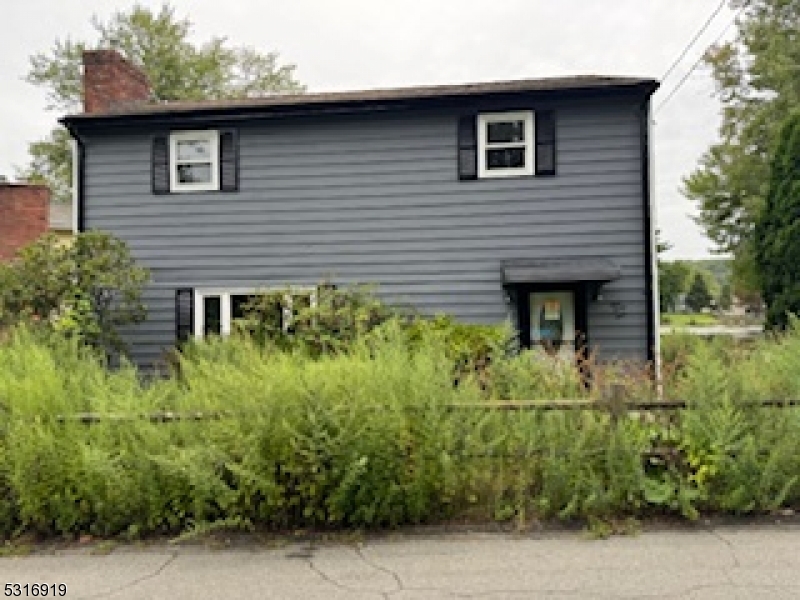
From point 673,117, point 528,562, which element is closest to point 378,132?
point 528,562

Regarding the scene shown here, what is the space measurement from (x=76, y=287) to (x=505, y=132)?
722 centimetres

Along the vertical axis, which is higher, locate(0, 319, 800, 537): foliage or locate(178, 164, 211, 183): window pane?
locate(178, 164, 211, 183): window pane

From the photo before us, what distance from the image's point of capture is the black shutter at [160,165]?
36.7 ft

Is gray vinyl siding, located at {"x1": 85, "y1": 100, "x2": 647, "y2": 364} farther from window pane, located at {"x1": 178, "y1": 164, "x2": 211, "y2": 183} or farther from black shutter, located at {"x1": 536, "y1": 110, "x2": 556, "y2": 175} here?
window pane, located at {"x1": 178, "y1": 164, "x2": 211, "y2": 183}

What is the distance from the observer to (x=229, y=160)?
36.6 ft

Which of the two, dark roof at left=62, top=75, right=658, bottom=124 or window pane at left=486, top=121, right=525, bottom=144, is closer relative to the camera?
dark roof at left=62, top=75, right=658, bottom=124

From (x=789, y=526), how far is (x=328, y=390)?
316 cm

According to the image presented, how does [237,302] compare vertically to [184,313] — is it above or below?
above

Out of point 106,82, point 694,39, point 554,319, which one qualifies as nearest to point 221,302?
point 106,82

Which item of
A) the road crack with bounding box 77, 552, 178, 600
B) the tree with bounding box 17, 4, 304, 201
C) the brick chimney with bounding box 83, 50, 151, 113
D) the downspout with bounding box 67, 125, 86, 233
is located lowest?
the road crack with bounding box 77, 552, 178, 600

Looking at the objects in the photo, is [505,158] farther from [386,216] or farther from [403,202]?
[386,216]

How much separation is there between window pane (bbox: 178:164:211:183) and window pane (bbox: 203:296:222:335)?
2.14 meters

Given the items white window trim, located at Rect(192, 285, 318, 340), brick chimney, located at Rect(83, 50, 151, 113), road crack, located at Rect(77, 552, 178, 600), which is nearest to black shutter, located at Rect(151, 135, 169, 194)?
brick chimney, located at Rect(83, 50, 151, 113)

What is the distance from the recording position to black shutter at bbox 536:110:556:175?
1027 cm
